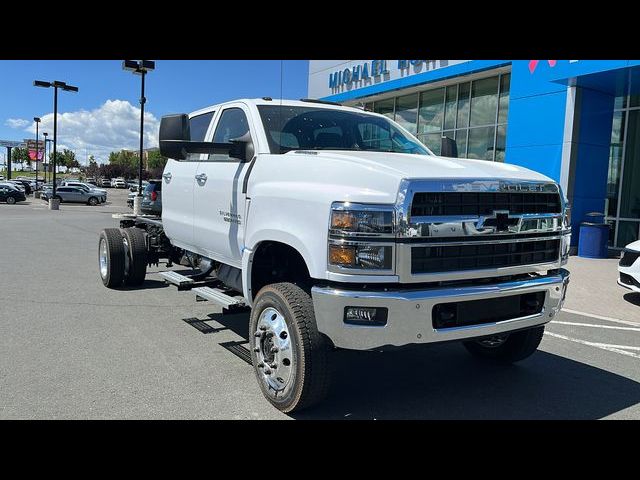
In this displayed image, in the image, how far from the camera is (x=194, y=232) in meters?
5.49

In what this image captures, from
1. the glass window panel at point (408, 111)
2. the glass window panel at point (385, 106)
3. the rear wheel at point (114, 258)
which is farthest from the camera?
the glass window panel at point (385, 106)

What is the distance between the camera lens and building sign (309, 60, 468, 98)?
A: 18844mm

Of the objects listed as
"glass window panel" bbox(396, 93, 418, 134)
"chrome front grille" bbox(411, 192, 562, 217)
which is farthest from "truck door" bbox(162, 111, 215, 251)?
"glass window panel" bbox(396, 93, 418, 134)

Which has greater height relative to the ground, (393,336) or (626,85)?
(626,85)

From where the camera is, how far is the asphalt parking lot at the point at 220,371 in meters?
3.83

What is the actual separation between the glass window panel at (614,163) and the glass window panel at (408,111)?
7430 millimetres

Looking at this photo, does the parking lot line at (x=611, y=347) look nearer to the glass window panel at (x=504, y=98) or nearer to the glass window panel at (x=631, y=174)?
the glass window panel at (x=631, y=174)

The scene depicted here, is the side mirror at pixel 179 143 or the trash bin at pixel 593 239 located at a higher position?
the side mirror at pixel 179 143

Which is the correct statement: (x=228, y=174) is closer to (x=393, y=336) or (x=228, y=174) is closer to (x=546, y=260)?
(x=393, y=336)

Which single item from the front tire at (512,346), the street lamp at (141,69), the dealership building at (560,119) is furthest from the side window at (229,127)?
the street lamp at (141,69)

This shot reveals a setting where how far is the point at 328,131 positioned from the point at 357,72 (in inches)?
705
